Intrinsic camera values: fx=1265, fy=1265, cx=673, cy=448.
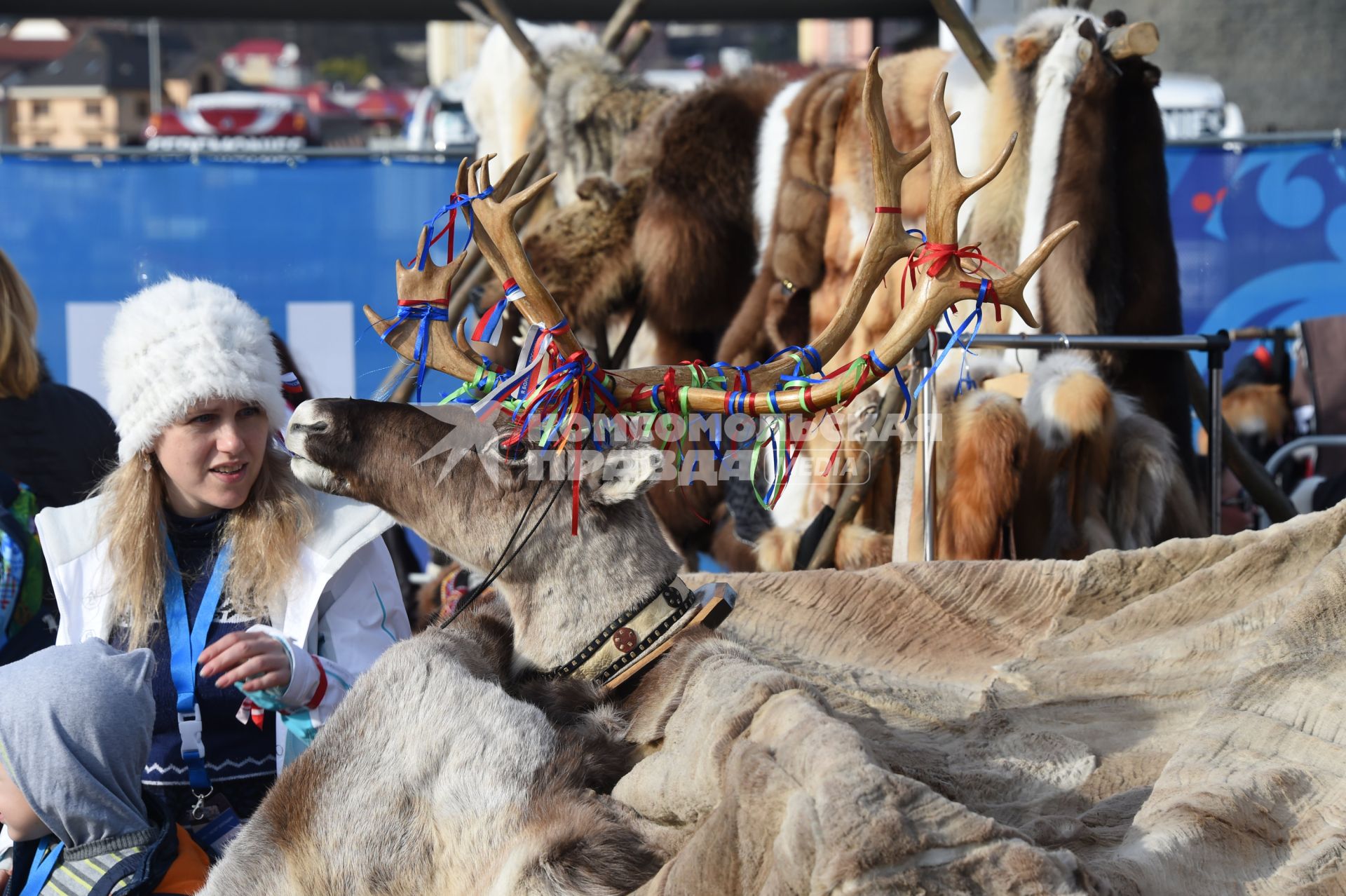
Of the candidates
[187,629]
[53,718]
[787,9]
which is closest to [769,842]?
[53,718]

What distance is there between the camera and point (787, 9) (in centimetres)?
509

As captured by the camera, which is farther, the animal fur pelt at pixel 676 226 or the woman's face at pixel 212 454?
the animal fur pelt at pixel 676 226

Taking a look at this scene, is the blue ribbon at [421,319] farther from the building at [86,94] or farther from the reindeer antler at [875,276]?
the building at [86,94]

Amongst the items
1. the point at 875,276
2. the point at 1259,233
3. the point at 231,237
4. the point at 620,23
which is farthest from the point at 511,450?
the point at 1259,233

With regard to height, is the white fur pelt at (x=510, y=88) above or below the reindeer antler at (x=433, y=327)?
above

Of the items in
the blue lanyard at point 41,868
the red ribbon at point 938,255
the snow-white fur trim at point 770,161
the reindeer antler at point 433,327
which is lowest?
the blue lanyard at point 41,868

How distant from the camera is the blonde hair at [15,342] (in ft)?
11.0

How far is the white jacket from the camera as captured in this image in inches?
82.1

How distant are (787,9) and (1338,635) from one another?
3.95 meters

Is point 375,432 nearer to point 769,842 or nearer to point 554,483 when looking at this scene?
point 554,483

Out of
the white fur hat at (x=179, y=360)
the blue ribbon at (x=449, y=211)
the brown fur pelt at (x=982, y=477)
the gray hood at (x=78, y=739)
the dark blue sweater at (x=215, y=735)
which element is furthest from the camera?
the brown fur pelt at (x=982, y=477)

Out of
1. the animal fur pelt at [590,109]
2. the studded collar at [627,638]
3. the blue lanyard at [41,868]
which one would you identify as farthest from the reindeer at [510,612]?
the animal fur pelt at [590,109]

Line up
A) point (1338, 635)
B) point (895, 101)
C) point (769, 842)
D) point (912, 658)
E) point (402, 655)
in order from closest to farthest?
point (769, 842) < point (402, 655) < point (1338, 635) < point (912, 658) < point (895, 101)

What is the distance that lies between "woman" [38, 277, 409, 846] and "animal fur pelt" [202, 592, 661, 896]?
1.44ft
